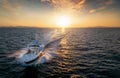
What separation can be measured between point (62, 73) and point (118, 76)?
9926mm

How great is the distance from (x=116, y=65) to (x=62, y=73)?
12701mm

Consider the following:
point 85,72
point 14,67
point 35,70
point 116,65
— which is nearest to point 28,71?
point 35,70

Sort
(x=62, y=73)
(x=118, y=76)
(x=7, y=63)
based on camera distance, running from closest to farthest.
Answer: (x=118, y=76)
(x=62, y=73)
(x=7, y=63)

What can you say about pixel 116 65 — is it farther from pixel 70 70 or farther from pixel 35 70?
pixel 35 70

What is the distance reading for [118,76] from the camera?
2492cm

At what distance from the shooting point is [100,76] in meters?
25.4

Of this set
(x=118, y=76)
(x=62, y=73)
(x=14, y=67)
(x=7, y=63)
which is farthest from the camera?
(x=7, y=63)

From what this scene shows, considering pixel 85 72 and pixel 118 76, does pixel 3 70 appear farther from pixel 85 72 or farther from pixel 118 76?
pixel 118 76

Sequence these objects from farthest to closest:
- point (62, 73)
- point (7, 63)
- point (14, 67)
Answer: point (7, 63)
point (14, 67)
point (62, 73)

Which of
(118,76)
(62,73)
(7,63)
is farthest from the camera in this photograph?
(7,63)

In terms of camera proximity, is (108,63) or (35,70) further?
(108,63)

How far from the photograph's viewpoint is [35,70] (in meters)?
28.0

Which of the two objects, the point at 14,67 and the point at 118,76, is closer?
the point at 118,76

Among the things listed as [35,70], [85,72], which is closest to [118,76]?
[85,72]
